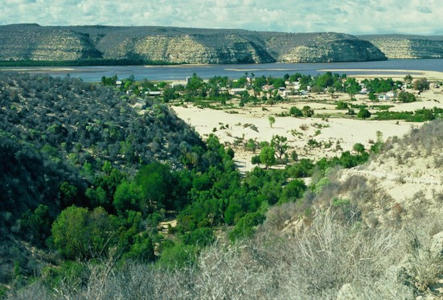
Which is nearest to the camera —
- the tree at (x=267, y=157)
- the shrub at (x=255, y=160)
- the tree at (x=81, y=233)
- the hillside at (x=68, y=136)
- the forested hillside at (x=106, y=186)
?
the forested hillside at (x=106, y=186)

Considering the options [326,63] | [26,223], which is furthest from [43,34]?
[26,223]

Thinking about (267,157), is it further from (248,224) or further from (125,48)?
(125,48)

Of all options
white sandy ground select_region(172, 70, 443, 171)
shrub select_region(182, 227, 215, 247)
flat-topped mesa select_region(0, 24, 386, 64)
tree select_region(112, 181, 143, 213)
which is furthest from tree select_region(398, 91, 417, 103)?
flat-topped mesa select_region(0, 24, 386, 64)

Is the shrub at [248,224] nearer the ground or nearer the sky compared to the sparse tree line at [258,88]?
nearer the sky

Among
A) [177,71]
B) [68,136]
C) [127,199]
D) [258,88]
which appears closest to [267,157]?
[68,136]

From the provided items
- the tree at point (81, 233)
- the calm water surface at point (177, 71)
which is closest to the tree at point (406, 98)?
the tree at point (81, 233)

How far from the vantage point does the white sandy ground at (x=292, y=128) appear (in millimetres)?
40219

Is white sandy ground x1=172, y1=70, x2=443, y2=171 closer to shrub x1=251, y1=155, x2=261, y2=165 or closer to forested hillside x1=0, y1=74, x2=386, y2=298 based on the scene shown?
shrub x1=251, y1=155, x2=261, y2=165

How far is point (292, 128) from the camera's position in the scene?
47.4 meters

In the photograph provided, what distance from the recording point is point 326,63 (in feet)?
642

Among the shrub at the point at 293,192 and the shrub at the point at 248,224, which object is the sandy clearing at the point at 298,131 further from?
the shrub at the point at 248,224

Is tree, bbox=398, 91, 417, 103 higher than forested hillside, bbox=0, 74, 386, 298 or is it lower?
lower

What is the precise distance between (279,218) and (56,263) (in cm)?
723

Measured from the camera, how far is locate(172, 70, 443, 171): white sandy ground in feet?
132
